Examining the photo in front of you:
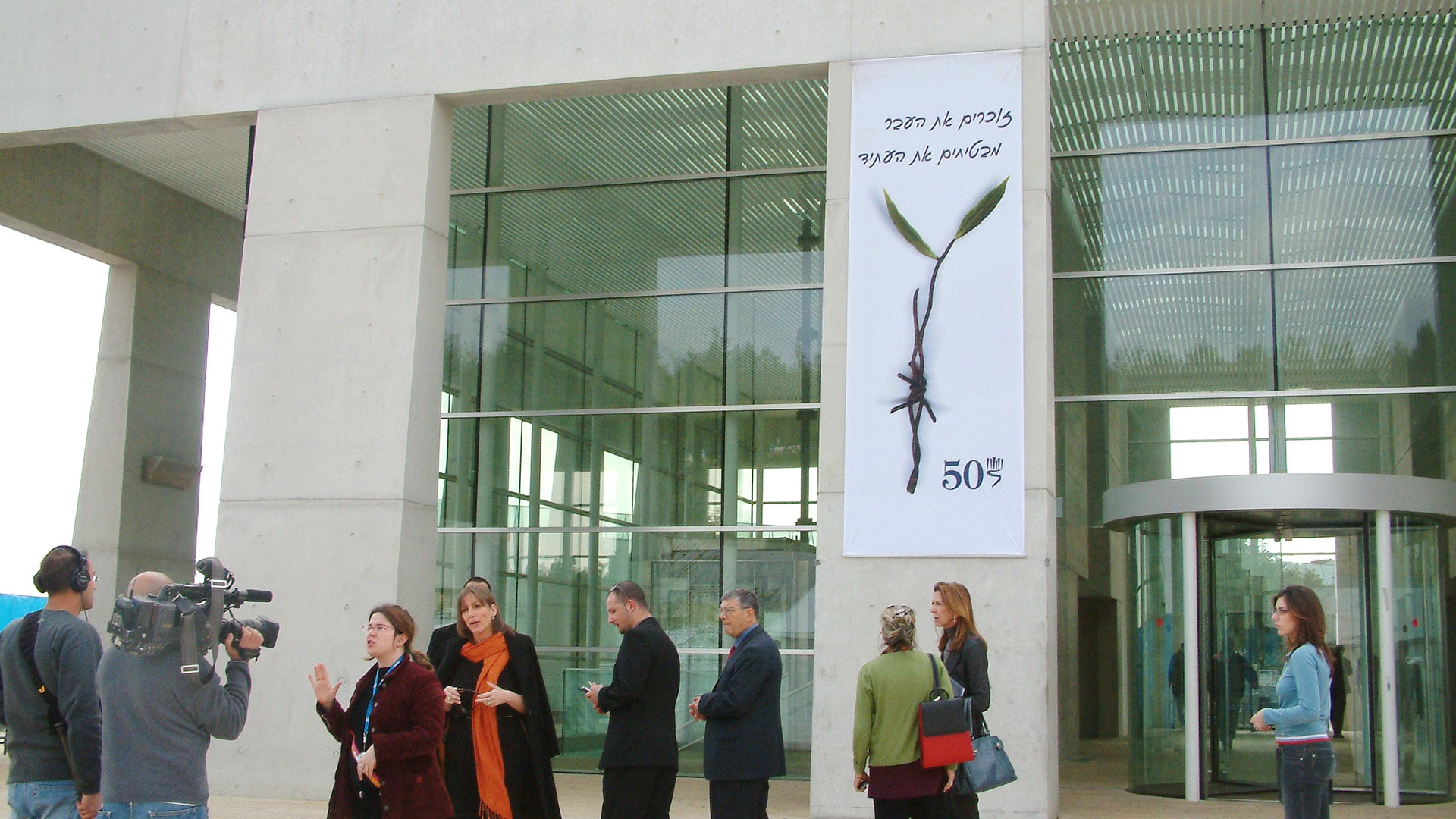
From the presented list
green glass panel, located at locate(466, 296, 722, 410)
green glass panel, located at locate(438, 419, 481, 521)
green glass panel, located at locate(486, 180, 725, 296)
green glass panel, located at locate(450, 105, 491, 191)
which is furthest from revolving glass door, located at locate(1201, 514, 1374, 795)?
green glass panel, located at locate(450, 105, 491, 191)

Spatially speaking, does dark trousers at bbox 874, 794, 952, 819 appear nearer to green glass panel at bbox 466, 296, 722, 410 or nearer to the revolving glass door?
the revolving glass door

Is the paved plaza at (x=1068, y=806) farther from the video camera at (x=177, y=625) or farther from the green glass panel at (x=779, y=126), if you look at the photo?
the green glass panel at (x=779, y=126)

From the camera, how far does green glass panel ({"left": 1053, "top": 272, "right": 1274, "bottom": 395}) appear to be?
47.3ft

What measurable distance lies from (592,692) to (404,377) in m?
5.94

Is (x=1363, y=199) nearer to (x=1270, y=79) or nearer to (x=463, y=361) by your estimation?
(x=1270, y=79)

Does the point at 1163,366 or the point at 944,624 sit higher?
the point at 1163,366

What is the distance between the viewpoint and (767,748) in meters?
6.82

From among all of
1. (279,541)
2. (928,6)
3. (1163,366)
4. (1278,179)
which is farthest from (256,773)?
(1278,179)

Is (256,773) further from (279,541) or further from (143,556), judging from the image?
(143,556)

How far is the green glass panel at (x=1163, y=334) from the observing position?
567 inches

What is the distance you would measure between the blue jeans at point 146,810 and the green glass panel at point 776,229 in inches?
426

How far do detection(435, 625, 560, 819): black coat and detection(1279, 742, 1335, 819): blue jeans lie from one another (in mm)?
3465

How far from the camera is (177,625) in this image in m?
4.89

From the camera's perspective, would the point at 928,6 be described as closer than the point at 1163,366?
Yes
